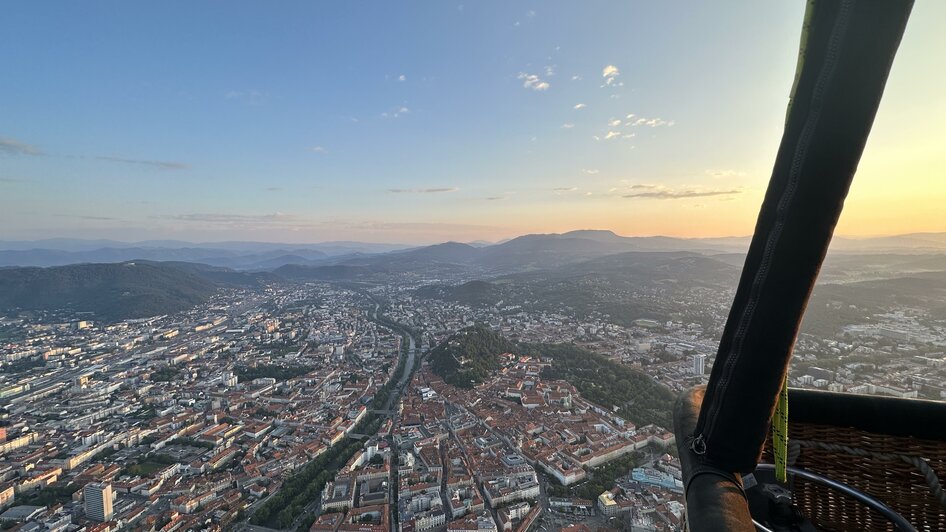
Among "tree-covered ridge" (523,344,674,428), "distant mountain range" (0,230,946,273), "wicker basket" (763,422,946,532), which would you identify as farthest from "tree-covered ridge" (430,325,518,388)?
"distant mountain range" (0,230,946,273)

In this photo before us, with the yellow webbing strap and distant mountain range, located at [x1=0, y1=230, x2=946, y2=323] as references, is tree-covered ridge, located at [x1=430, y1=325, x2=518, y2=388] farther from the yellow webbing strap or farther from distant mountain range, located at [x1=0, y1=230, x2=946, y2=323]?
the yellow webbing strap

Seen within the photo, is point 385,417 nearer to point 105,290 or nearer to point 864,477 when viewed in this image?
point 864,477

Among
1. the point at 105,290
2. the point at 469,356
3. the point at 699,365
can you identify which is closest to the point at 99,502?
the point at 469,356

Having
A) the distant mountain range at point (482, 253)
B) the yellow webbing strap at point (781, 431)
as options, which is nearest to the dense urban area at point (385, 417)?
the yellow webbing strap at point (781, 431)

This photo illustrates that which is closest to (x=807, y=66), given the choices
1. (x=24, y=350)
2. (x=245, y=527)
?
(x=245, y=527)

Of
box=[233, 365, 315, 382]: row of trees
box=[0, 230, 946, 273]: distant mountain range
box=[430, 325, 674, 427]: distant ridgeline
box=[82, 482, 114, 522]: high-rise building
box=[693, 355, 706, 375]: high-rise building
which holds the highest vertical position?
box=[0, 230, 946, 273]: distant mountain range

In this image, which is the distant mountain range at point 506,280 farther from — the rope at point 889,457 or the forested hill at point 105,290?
the rope at point 889,457
